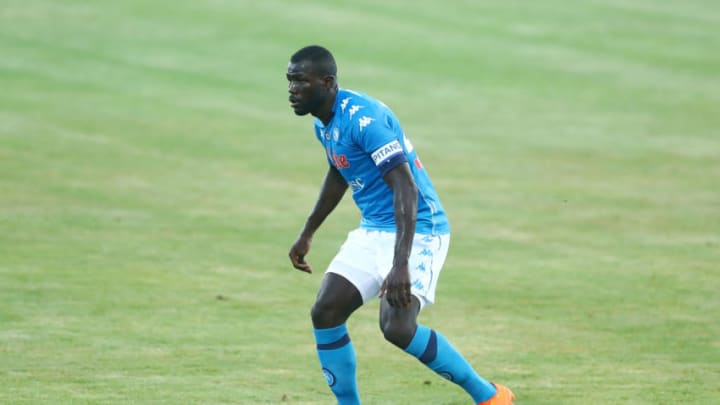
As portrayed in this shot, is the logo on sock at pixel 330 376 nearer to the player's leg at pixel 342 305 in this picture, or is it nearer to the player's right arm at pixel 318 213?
the player's leg at pixel 342 305

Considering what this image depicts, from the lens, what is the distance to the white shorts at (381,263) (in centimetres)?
750

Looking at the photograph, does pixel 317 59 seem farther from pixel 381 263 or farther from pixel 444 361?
pixel 444 361

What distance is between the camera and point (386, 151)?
23.7 ft

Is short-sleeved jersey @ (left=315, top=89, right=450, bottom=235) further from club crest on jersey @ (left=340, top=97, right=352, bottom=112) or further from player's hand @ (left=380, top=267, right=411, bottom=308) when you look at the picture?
player's hand @ (left=380, top=267, right=411, bottom=308)

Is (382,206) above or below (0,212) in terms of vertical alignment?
above

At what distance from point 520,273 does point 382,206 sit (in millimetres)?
5170

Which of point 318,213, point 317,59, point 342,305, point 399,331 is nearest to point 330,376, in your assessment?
point 342,305

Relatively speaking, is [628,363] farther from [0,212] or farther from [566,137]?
[566,137]

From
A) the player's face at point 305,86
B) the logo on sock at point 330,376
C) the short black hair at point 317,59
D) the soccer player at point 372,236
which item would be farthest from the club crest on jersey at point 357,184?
the logo on sock at point 330,376

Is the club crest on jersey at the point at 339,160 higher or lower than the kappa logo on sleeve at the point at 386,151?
lower

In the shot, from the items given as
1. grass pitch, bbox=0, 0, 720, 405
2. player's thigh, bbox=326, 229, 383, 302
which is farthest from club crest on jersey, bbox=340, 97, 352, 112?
grass pitch, bbox=0, 0, 720, 405

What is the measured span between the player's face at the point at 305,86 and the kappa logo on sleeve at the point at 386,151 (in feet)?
1.83

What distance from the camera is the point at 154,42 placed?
88.8ft

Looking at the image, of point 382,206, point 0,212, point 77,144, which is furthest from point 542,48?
point 382,206
